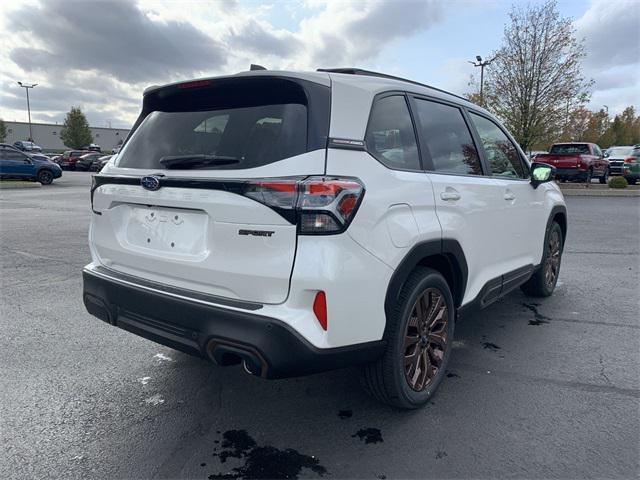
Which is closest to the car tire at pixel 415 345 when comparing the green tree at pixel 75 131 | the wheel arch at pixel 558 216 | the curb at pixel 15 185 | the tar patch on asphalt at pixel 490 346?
the tar patch on asphalt at pixel 490 346

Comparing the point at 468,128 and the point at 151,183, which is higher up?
the point at 468,128

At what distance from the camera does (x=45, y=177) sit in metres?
23.8

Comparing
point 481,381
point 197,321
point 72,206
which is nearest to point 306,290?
point 197,321

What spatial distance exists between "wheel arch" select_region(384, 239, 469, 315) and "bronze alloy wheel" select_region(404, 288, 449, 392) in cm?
20

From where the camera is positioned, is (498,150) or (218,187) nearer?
(218,187)

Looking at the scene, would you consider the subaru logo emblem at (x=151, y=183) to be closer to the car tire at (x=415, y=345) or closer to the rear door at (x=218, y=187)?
the rear door at (x=218, y=187)

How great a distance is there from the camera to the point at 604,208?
46.3 ft

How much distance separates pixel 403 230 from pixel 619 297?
12.9 feet

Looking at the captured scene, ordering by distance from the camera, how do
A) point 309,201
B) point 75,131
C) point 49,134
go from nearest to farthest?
point 309,201 → point 75,131 → point 49,134

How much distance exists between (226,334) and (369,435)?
3.37 feet

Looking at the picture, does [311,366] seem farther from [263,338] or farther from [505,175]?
[505,175]

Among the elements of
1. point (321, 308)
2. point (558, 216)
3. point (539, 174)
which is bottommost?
point (321, 308)

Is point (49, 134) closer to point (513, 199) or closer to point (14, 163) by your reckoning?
point (14, 163)

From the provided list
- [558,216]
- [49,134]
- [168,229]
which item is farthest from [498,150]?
[49,134]
